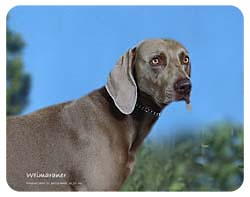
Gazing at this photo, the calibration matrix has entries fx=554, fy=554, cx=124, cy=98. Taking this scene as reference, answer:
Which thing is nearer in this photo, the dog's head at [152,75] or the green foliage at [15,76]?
the dog's head at [152,75]

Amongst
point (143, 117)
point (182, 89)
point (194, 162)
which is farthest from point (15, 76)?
point (194, 162)

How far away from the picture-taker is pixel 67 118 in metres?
1.76

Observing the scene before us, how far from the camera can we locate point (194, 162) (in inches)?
71.8

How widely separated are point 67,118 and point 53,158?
0.44ft

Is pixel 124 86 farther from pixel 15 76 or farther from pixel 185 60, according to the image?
pixel 15 76

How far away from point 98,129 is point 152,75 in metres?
0.24

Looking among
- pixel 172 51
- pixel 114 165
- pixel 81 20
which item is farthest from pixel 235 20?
pixel 114 165

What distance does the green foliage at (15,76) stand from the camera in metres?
1.79

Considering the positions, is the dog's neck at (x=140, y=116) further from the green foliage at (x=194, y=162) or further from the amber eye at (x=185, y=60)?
the amber eye at (x=185, y=60)

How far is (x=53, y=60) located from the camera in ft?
5.97
